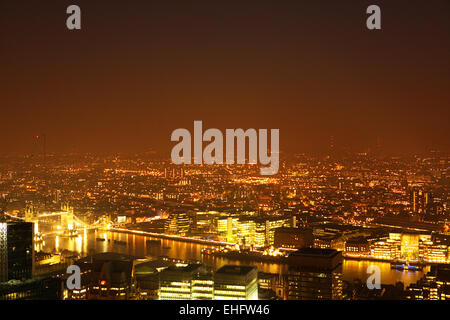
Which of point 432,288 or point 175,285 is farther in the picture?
point 432,288

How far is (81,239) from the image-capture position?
12.0 meters

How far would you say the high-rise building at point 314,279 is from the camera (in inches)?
247

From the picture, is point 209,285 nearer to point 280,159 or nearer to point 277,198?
point 280,159

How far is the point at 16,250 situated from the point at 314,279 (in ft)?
11.6

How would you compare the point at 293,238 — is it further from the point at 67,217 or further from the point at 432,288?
the point at 67,217

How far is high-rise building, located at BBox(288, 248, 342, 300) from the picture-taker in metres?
6.28

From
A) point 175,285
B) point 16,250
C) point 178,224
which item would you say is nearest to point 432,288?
point 175,285

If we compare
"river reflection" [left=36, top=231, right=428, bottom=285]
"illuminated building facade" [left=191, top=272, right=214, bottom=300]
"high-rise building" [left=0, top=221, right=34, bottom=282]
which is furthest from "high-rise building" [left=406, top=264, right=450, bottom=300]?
"high-rise building" [left=0, top=221, right=34, bottom=282]

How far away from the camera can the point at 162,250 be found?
34.4ft

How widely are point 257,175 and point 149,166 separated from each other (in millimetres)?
2888

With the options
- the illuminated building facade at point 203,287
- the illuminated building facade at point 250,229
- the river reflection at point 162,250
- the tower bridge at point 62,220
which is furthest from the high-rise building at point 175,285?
the tower bridge at point 62,220

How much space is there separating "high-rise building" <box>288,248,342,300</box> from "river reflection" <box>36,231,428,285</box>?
1.48m

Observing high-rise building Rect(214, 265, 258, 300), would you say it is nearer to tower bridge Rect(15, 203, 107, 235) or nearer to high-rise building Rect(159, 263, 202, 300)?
high-rise building Rect(159, 263, 202, 300)
